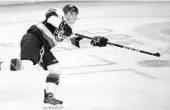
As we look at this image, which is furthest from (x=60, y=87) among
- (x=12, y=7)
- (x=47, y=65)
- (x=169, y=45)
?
(x=12, y=7)

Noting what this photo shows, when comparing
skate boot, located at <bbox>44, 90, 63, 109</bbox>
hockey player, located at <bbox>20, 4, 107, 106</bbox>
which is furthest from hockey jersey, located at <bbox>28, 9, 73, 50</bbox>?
skate boot, located at <bbox>44, 90, 63, 109</bbox>

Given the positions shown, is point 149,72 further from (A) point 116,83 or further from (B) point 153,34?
(B) point 153,34

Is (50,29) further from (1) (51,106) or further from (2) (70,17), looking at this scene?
(1) (51,106)

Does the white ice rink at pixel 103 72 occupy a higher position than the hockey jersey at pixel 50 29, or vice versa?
the hockey jersey at pixel 50 29

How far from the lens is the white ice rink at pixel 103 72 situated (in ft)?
10.6

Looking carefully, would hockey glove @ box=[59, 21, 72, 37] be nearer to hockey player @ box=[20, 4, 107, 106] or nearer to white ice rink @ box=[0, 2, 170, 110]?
hockey player @ box=[20, 4, 107, 106]

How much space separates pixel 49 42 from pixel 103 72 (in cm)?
121

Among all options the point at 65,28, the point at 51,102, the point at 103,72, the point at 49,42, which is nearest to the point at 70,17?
the point at 65,28

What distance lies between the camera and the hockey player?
3.08 m

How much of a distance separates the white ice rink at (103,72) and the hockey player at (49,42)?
0.23 m

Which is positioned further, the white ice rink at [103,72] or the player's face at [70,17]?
the white ice rink at [103,72]

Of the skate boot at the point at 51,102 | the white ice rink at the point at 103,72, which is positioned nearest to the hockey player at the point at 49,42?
the skate boot at the point at 51,102

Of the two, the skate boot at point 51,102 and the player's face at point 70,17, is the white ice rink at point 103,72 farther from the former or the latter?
the player's face at point 70,17

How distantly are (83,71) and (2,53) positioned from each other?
58.3 inches
